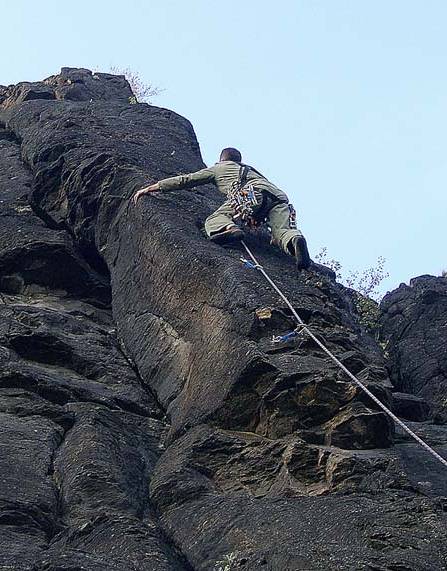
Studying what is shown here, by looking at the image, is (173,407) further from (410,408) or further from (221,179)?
(221,179)

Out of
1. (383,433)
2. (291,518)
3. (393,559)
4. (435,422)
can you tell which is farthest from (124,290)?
(393,559)

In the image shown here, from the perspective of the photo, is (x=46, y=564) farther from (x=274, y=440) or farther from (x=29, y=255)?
(x=29, y=255)

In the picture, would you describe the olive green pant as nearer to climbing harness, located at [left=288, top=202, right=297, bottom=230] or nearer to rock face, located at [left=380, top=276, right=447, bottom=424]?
climbing harness, located at [left=288, top=202, right=297, bottom=230]

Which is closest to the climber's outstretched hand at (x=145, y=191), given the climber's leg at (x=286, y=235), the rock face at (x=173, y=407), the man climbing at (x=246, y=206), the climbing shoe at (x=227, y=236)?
the man climbing at (x=246, y=206)

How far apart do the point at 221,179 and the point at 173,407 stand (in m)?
5.19

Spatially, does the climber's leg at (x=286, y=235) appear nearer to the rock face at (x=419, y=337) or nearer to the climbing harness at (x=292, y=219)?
the climbing harness at (x=292, y=219)

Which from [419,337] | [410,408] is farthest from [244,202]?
[419,337]

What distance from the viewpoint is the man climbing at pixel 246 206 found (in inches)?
585

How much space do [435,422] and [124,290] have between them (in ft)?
17.0

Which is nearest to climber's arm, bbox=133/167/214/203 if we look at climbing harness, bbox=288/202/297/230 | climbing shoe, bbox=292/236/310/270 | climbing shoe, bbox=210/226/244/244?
climbing shoe, bbox=210/226/244/244

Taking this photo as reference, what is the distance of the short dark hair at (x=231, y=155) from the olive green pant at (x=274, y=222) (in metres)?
1.42

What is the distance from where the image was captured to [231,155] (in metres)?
16.8

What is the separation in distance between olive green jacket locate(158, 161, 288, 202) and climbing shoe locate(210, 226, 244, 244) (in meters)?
1.29

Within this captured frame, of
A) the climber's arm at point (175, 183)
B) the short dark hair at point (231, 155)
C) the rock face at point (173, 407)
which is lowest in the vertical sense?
the rock face at point (173, 407)
